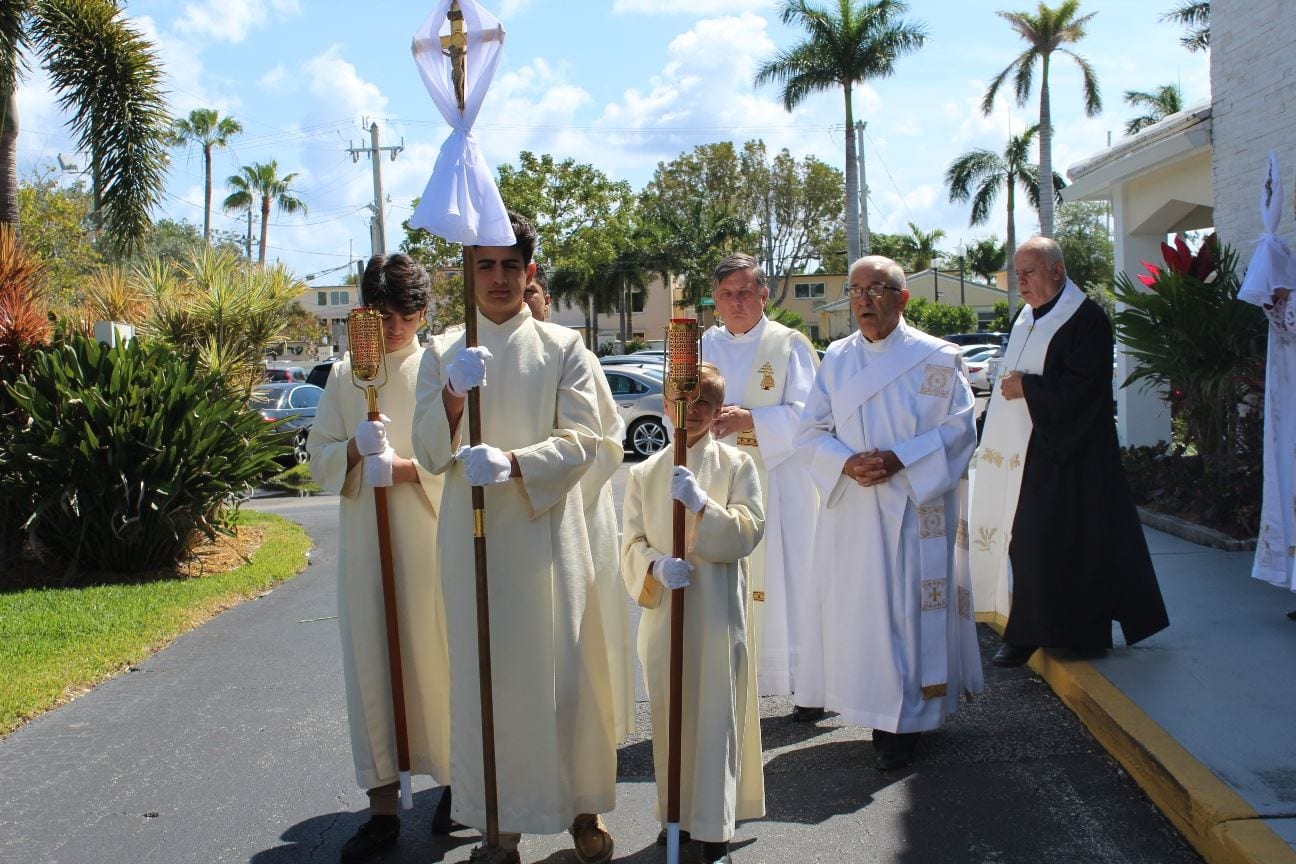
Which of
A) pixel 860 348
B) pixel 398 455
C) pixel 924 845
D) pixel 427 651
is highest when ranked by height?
pixel 860 348

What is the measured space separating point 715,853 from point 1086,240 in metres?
63.4

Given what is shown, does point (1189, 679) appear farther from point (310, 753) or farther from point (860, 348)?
point (310, 753)

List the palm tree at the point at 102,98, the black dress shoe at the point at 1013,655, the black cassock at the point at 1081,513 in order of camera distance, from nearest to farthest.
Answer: the black cassock at the point at 1081,513, the black dress shoe at the point at 1013,655, the palm tree at the point at 102,98

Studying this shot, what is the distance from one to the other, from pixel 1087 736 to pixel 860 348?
1.97 m

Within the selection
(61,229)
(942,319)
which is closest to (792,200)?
(942,319)

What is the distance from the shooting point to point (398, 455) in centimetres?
449

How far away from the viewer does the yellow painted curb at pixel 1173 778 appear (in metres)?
3.79

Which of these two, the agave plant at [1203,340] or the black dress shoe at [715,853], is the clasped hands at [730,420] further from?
the agave plant at [1203,340]

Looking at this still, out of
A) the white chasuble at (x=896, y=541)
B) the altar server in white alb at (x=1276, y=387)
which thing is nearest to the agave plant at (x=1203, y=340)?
the altar server in white alb at (x=1276, y=387)

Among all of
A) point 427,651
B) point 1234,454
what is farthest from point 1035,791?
point 1234,454

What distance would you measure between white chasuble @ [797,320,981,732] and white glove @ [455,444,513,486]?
6.43ft

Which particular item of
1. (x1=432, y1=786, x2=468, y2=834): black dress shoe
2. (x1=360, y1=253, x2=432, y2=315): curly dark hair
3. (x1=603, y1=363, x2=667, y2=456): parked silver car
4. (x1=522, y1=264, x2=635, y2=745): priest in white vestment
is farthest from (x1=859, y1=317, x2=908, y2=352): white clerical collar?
(x1=603, y1=363, x2=667, y2=456): parked silver car

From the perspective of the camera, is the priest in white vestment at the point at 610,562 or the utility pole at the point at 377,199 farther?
the utility pole at the point at 377,199

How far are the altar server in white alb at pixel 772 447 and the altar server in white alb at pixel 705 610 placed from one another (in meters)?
1.52
